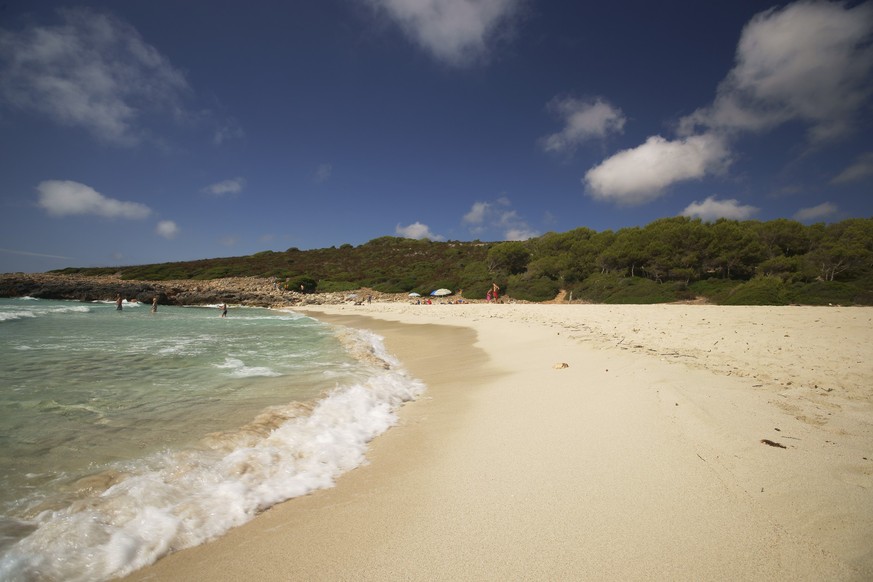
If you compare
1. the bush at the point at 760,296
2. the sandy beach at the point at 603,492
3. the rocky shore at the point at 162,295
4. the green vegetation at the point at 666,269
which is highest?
the green vegetation at the point at 666,269

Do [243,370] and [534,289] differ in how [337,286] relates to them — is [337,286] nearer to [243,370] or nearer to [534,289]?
[534,289]

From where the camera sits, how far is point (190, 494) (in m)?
2.41

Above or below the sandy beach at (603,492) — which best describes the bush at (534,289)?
above

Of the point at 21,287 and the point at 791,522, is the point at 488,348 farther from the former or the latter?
the point at 21,287

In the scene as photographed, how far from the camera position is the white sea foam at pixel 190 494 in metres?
1.81

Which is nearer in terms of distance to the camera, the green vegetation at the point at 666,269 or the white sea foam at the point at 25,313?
the white sea foam at the point at 25,313

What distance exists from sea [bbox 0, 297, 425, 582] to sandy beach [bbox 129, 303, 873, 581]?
241 mm

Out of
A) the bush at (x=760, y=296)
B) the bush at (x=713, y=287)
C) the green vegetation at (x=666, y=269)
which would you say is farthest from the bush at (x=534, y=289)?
the bush at (x=760, y=296)

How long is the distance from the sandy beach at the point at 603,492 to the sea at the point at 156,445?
0.24 metres

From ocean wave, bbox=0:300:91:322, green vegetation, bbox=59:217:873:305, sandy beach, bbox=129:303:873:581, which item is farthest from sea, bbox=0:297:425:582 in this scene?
green vegetation, bbox=59:217:873:305

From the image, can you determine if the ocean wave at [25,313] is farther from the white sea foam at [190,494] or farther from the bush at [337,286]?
the bush at [337,286]

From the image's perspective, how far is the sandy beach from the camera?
1694 mm

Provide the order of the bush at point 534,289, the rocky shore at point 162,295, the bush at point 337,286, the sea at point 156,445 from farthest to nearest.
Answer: the bush at point 337,286, the rocky shore at point 162,295, the bush at point 534,289, the sea at point 156,445

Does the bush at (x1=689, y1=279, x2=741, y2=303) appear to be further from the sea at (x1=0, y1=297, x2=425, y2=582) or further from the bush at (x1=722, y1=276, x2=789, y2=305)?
the sea at (x1=0, y1=297, x2=425, y2=582)
